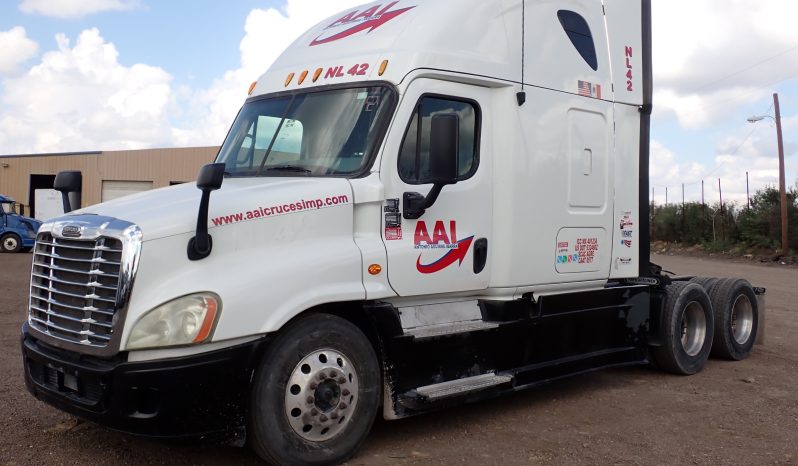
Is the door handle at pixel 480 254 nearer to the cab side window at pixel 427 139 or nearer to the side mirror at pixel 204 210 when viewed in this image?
the cab side window at pixel 427 139

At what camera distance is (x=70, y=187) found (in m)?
5.64

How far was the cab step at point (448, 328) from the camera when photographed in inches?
215

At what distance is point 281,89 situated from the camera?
20.2 feet

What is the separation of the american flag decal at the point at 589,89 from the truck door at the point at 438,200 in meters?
1.20

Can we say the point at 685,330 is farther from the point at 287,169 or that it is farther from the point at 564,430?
the point at 287,169

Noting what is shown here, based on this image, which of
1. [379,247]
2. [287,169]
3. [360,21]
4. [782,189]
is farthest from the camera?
[782,189]

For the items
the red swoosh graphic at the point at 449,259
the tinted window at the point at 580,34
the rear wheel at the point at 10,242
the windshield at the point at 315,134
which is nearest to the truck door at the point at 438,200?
the red swoosh graphic at the point at 449,259

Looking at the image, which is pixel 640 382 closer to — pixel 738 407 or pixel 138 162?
pixel 738 407

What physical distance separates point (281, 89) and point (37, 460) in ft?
10.5

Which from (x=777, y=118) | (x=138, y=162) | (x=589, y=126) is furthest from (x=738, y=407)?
(x=138, y=162)

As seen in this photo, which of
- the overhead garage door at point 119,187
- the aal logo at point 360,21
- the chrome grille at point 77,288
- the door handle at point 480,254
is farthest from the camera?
the overhead garage door at point 119,187

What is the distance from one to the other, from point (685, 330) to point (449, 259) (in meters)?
3.82

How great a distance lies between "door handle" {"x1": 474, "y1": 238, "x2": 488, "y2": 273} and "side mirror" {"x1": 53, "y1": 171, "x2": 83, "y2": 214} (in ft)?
9.72

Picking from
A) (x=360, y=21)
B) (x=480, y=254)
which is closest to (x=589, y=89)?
(x=480, y=254)
